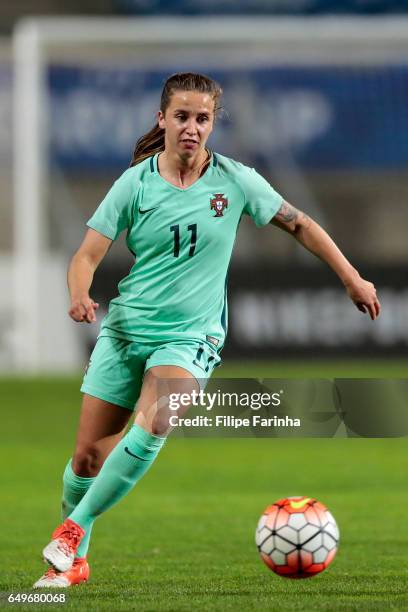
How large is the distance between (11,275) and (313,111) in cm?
583

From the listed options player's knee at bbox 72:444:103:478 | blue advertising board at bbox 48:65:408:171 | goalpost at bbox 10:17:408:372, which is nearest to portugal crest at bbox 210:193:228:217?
player's knee at bbox 72:444:103:478

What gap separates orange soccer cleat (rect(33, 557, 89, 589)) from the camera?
528 centimetres

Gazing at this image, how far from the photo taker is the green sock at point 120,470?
5.27 m

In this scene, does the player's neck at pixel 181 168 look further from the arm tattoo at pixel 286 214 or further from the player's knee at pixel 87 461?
the player's knee at pixel 87 461

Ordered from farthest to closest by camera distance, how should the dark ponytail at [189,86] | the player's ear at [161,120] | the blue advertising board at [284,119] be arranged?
the blue advertising board at [284,119] → the player's ear at [161,120] → the dark ponytail at [189,86]

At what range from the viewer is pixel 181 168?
17.9 feet

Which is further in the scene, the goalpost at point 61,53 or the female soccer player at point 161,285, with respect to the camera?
the goalpost at point 61,53

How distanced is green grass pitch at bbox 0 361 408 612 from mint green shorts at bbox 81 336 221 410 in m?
0.79

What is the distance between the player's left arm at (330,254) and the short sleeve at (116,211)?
62 cm

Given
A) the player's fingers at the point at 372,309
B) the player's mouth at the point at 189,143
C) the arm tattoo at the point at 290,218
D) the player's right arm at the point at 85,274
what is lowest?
the player's fingers at the point at 372,309

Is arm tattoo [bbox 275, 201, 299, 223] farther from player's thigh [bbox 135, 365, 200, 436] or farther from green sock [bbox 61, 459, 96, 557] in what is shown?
green sock [bbox 61, 459, 96, 557]

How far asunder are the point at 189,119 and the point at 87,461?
1.49 m

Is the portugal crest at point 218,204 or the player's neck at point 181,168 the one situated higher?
the player's neck at point 181,168

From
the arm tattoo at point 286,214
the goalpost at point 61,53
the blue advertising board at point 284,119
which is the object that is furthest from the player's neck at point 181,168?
the blue advertising board at point 284,119
